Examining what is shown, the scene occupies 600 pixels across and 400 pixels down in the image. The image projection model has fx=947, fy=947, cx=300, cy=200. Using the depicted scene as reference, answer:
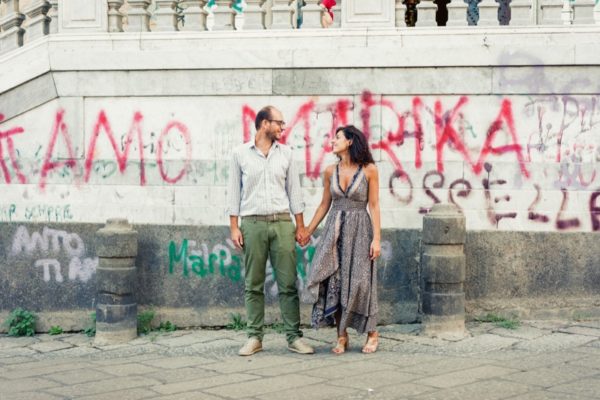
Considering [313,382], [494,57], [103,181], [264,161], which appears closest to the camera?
[313,382]

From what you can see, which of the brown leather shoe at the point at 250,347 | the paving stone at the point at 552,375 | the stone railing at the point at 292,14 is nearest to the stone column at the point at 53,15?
the stone railing at the point at 292,14

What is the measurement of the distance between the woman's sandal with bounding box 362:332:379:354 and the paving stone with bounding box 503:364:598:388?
1285 mm

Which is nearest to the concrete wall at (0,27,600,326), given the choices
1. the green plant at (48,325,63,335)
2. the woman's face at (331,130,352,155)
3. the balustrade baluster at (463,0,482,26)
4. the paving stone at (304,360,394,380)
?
the green plant at (48,325,63,335)

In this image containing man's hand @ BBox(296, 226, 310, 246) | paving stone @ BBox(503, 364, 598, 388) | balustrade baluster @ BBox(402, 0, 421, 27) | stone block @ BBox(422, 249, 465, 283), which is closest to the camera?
paving stone @ BBox(503, 364, 598, 388)

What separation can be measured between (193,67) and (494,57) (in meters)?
2.67

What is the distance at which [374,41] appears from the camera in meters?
8.30

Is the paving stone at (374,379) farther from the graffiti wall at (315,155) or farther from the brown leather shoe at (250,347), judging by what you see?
the graffiti wall at (315,155)

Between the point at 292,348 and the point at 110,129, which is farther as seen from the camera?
the point at 110,129

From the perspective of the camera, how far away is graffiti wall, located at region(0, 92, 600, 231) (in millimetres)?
8195

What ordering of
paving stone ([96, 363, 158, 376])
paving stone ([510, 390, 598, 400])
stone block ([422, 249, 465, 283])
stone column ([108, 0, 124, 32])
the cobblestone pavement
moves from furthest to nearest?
1. stone column ([108, 0, 124, 32])
2. stone block ([422, 249, 465, 283])
3. paving stone ([96, 363, 158, 376])
4. the cobblestone pavement
5. paving stone ([510, 390, 598, 400])

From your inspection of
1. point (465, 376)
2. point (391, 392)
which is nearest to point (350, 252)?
point (465, 376)

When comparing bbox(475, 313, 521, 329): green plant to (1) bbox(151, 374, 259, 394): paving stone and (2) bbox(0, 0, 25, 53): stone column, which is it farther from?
(2) bbox(0, 0, 25, 53): stone column

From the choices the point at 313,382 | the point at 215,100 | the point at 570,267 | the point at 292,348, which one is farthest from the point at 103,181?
the point at 570,267

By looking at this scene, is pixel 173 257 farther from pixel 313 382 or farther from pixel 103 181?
pixel 313 382
